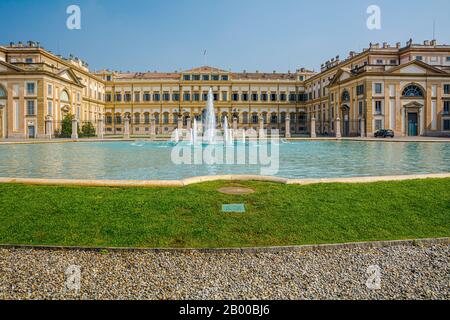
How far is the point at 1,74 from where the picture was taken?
4484 cm

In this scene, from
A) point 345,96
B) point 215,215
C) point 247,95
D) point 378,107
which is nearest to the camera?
point 215,215

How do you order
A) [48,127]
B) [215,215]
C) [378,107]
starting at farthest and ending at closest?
[378,107] → [48,127] → [215,215]

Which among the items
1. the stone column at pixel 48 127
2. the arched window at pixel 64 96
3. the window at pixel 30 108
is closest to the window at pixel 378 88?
the stone column at pixel 48 127

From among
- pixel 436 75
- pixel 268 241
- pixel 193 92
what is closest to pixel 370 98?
pixel 436 75

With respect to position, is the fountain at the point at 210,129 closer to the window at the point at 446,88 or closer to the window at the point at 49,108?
the window at the point at 49,108

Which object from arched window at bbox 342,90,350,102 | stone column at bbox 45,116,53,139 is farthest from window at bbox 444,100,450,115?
stone column at bbox 45,116,53,139

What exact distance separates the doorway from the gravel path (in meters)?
45.8

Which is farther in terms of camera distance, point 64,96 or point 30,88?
point 64,96

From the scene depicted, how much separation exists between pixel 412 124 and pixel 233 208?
46.3 m

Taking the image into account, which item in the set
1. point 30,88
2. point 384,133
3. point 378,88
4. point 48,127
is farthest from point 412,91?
point 30,88

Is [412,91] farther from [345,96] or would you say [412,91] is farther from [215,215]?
[215,215]

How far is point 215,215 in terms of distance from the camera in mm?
6418

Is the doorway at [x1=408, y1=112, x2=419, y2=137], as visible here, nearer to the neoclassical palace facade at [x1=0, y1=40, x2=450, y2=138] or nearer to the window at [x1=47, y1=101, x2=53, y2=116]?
the neoclassical palace facade at [x1=0, y1=40, x2=450, y2=138]

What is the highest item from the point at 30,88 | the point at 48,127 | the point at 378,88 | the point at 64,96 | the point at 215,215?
the point at 30,88
